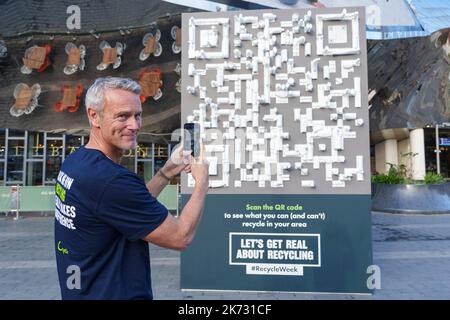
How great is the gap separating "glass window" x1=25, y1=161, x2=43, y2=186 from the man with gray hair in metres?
20.6

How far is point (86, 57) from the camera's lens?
13805 mm

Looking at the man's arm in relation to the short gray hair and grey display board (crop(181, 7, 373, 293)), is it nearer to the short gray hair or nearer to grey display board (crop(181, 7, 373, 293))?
the short gray hair

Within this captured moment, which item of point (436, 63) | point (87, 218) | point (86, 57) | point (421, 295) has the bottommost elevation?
point (421, 295)

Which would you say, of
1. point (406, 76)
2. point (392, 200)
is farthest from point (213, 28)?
point (406, 76)

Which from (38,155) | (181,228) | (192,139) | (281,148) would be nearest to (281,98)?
(281,148)

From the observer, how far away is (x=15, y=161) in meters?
20.0

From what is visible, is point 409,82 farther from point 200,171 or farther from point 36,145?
point 36,145

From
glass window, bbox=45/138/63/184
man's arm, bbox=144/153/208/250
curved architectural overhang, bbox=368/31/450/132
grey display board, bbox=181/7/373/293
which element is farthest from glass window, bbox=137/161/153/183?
man's arm, bbox=144/153/208/250

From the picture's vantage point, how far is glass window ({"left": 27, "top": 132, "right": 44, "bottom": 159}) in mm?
20156

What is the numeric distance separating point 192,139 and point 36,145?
2099 cm

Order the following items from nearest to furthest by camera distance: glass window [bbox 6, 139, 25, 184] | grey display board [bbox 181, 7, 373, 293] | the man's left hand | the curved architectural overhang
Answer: the man's left hand → grey display board [bbox 181, 7, 373, 293] → the curved architectural overhang → glass window [bbox 6, 139, 25, 184]

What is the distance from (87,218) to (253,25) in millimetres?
4370

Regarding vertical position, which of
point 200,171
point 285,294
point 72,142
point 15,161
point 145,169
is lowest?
point 285,294
